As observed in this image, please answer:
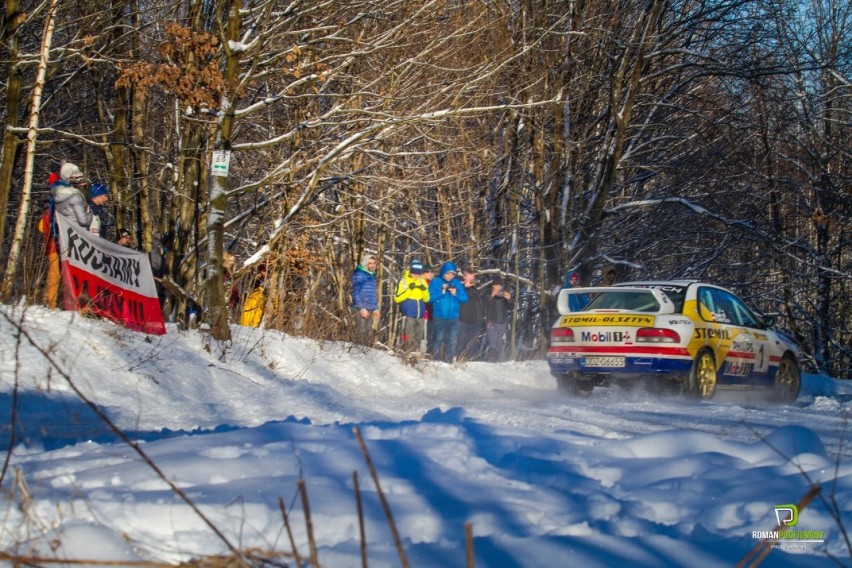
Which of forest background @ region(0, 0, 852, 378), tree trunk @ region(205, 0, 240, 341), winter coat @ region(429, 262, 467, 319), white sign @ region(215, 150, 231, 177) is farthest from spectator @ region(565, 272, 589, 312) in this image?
white sign @ region(215, 150, 231, 177)

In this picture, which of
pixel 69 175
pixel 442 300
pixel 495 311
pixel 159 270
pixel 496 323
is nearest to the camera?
pixel 69 175

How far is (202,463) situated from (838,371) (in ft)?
91.2

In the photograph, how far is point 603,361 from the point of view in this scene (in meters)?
11.8

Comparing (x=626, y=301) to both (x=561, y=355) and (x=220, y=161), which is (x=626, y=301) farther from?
(x=220, y=161)

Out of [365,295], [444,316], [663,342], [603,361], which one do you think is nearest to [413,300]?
[444,316]

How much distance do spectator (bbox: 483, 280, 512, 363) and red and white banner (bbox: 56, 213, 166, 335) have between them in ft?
28.1

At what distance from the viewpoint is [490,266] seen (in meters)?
25.2

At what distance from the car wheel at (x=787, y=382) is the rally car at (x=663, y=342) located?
10 cm

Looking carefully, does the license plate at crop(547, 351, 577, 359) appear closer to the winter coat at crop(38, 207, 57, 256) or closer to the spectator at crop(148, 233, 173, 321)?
the spectator at crop(148, 233, 173, 321)

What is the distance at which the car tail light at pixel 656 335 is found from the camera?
11.5 metres

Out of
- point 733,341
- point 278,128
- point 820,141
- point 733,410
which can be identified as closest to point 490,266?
point 278,128

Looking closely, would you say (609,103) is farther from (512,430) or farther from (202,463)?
(202,463)

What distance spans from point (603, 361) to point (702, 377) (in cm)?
127

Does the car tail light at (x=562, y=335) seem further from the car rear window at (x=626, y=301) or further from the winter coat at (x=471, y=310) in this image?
the winter coat at (x=471, y=310)
